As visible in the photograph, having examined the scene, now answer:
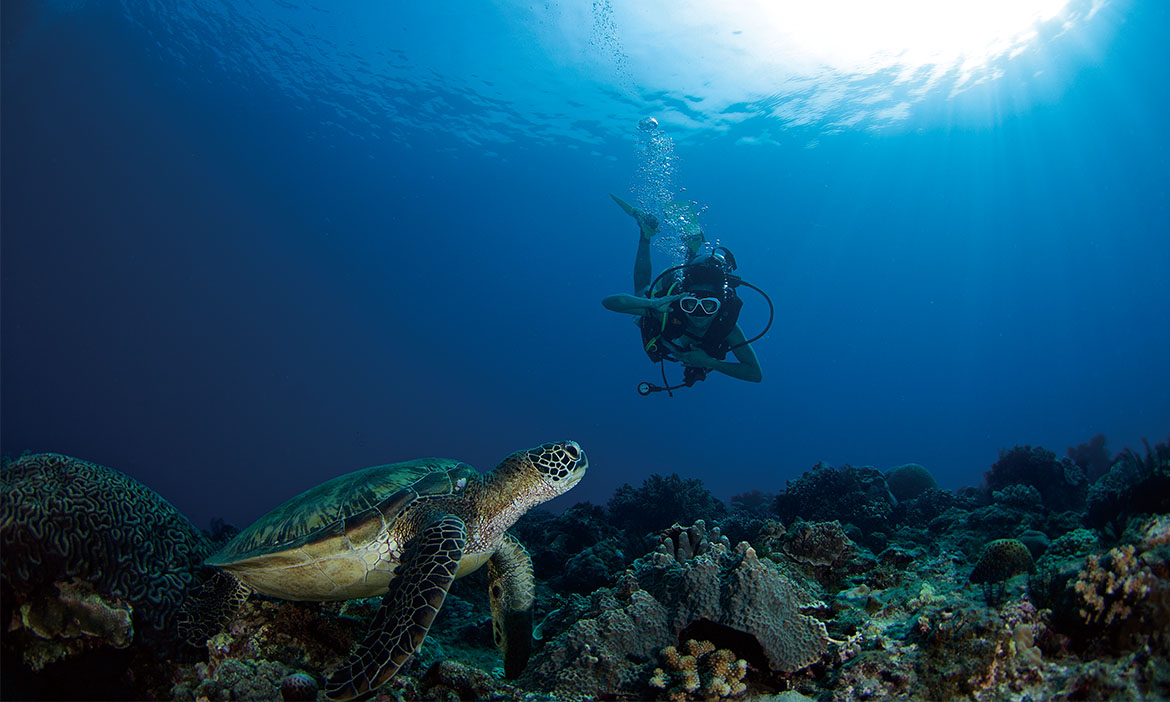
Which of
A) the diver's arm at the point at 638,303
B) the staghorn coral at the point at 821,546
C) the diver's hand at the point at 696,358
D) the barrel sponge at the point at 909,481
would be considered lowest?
the staghorn coral at the point at 821,546

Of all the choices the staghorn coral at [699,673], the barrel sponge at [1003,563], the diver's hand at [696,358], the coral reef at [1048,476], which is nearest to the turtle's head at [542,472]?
the staghorn coral at [699,673]

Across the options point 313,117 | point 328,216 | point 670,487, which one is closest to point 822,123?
point 670,487

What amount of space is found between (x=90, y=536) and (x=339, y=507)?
176cm

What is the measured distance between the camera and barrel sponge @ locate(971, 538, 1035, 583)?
2627 millimetres

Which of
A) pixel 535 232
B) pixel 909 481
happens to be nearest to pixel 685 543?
pixel 909 481

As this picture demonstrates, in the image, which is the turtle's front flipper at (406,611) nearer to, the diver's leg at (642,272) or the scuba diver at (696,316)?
the scuba diver at (696,316)

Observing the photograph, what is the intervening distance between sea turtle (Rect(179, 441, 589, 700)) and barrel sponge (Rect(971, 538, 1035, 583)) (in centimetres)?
265

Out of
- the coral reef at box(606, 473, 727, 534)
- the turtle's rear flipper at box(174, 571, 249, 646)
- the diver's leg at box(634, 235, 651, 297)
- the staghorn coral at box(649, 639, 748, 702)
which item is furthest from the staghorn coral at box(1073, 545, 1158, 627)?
the diver's leg at box(634, 235, 651, 297)

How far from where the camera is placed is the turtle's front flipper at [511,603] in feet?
10.9

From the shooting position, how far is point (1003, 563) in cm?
267

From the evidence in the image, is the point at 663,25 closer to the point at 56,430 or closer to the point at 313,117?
the point at 313,117

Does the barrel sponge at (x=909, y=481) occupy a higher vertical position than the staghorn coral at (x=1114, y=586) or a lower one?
higher

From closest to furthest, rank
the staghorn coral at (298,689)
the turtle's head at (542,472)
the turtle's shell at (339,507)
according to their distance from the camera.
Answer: the staghorn coral at (298,689) → the turtle's shell at (339,507) → the turtle's head at (542,472)

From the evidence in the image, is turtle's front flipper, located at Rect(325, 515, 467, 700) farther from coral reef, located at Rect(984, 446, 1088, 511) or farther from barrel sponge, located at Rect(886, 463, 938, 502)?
barrel sponge, located at Rect(886, 463, 938, 502)
